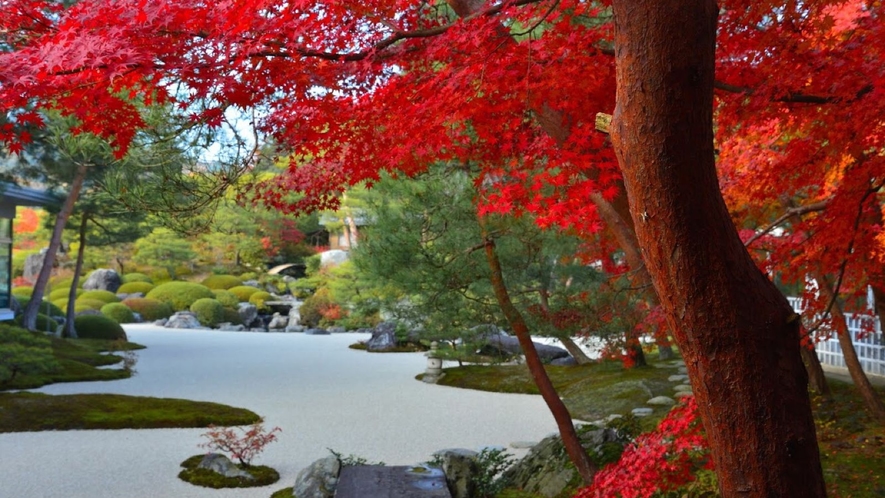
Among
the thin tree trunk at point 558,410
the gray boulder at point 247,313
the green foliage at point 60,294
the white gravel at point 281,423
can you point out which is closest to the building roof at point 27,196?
the white gravel at point 281,423

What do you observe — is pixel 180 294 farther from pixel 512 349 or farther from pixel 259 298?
pixel 512 349

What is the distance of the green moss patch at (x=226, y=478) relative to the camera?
5367 mm

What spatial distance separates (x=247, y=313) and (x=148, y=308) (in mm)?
2553

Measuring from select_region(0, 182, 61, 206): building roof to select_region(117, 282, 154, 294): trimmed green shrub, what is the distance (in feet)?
23.2

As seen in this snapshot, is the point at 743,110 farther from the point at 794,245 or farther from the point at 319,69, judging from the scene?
the point at 319,69

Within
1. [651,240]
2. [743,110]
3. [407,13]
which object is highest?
[407,13]

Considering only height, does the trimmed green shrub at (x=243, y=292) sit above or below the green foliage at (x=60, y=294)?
above

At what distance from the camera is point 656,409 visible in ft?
25.0

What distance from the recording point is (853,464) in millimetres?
4609

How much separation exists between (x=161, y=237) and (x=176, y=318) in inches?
186

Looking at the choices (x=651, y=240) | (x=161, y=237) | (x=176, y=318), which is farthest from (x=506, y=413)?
(x=161, y=237)

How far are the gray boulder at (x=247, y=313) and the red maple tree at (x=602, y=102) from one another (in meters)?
15.4

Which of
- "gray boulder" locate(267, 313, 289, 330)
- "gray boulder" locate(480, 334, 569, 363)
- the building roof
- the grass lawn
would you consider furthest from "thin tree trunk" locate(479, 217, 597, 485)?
"gray boulder" locate(267, 313, 289, 330)

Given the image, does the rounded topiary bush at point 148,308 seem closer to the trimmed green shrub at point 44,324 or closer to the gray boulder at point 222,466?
the trimmed green shrub at point 44,324
